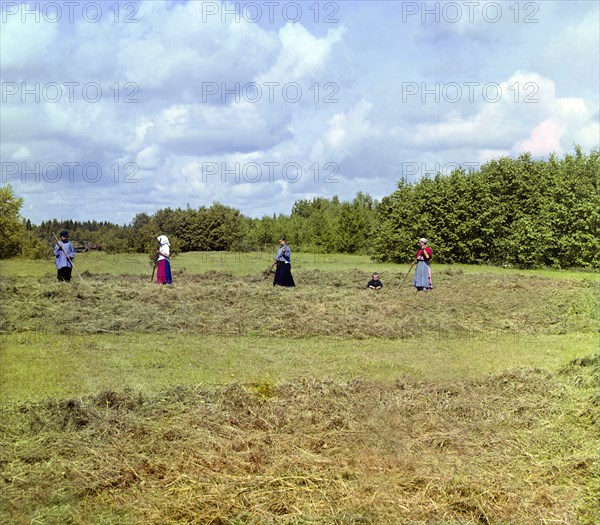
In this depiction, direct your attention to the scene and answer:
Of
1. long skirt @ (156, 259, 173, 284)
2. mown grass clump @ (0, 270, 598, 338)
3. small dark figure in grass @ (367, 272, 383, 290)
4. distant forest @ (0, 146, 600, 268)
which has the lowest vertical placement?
mown grass clump @ (0, 270, 598, 338)

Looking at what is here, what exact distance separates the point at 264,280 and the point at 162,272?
3918 mm

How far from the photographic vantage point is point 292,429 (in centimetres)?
588

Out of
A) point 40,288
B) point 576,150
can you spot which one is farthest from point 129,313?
point 576,150

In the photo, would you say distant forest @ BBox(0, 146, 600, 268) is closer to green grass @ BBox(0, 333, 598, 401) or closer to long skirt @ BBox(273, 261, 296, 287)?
long skirt @ BBox(273, 261, 296, 287)

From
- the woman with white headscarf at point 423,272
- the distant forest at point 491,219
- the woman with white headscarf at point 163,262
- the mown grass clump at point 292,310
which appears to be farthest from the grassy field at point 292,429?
the distant forest at point 491,219

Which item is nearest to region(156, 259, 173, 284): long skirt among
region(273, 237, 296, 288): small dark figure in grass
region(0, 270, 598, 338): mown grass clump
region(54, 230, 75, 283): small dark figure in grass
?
region(0, 270, 598, 338): mown grass clump

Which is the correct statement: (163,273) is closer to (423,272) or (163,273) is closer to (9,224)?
(423,272)

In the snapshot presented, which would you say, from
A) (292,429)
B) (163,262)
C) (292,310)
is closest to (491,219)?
(163,262)

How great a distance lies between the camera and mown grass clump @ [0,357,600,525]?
4570 millimetres

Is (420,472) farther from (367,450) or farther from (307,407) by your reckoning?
(307,407)

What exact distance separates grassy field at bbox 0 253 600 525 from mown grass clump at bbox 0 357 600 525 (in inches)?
0.6

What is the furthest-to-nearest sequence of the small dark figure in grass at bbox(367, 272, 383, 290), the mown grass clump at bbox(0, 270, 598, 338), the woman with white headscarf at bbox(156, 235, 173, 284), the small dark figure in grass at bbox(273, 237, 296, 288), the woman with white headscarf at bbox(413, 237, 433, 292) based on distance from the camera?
the small dark figure in grass at bbox(273, 237, 296, 288), the woman with white headscarf at bbox(156, 235, 173, 284), the small dark figure in grass at bbox(367, 272, 383, 290), the woman with white headscarf at bbox(413, 237, 433, 292), the mown grass clump at bbox(0, 270, 598, 338)

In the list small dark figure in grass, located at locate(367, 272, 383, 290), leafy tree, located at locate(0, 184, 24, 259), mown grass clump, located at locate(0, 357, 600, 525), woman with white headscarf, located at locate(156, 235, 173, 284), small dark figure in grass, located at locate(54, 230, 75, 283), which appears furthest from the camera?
leafy tree, located at locate(0, 184, 24, 259)

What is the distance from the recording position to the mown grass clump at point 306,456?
15.0 feet
